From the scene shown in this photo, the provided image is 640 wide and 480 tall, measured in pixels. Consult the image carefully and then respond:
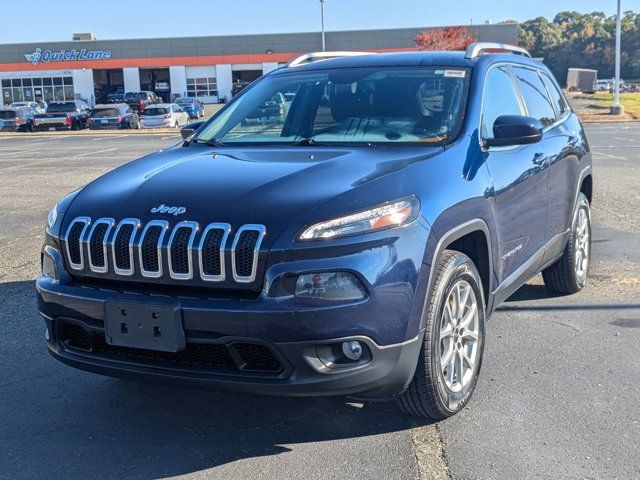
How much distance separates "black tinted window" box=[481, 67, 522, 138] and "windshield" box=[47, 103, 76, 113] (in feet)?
121

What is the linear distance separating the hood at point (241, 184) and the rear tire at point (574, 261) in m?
2.20

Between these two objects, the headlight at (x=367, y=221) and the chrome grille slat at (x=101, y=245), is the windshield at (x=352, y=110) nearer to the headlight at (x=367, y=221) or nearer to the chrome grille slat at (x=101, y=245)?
the headlight at (x=367, y=221)

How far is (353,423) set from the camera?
3.67m

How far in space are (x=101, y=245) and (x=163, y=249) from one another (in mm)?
366

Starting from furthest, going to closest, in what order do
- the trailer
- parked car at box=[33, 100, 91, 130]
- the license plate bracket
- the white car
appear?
1. the trailer
2. parked car at box=[33, 100, 91, 130]
3. the white car
4. the license plate bracket

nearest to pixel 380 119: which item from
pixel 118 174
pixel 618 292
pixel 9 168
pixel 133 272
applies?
pixel 118 174

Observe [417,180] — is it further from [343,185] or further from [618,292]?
[618,292]

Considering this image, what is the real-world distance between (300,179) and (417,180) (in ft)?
1.78

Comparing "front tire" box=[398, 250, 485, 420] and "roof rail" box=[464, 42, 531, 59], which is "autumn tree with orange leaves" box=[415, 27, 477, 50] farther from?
"front tire" box=[398, 250, 485, 420]

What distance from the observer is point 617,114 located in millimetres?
34469

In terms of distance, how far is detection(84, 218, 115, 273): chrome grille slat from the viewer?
3.34 metres

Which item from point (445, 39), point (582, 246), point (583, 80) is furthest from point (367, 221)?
point (583, 80)

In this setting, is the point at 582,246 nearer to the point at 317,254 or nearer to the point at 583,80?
the point at 317,254

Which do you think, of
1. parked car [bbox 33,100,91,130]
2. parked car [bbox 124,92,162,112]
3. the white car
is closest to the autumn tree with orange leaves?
parked car [bbox 124,92,162,112]
